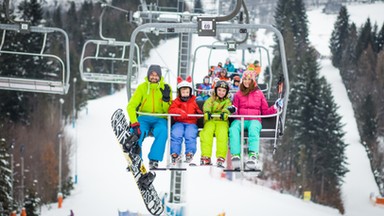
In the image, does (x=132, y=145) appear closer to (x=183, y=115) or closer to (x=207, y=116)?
(x=183, y=115)

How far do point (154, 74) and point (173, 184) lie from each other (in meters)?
6.83

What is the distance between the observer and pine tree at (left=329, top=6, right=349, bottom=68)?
58688mm

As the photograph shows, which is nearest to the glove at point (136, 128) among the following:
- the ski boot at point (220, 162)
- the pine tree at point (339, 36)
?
the ski boot at point (220, 162)

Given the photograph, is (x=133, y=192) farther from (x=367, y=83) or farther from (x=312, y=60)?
(x=367, y=83)

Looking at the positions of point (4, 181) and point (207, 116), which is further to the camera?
point (4, 181)

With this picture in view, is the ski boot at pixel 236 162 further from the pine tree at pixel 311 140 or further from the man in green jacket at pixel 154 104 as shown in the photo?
the pine tree at pixel 311 140

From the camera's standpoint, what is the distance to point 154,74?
695 centimetres

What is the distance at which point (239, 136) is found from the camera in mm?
6762

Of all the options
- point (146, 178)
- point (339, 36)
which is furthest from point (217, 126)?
point (339, 36)

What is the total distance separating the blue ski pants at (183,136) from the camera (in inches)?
262

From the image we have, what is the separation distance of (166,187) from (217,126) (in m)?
19.7

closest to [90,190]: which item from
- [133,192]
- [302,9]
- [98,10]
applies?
[133,192]

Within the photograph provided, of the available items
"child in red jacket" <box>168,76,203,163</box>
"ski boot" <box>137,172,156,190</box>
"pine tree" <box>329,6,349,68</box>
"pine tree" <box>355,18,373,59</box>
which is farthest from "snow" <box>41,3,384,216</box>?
"pine tree" <box>329,6,349,68</box>

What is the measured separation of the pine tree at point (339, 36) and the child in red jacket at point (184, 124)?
52.8 metres
